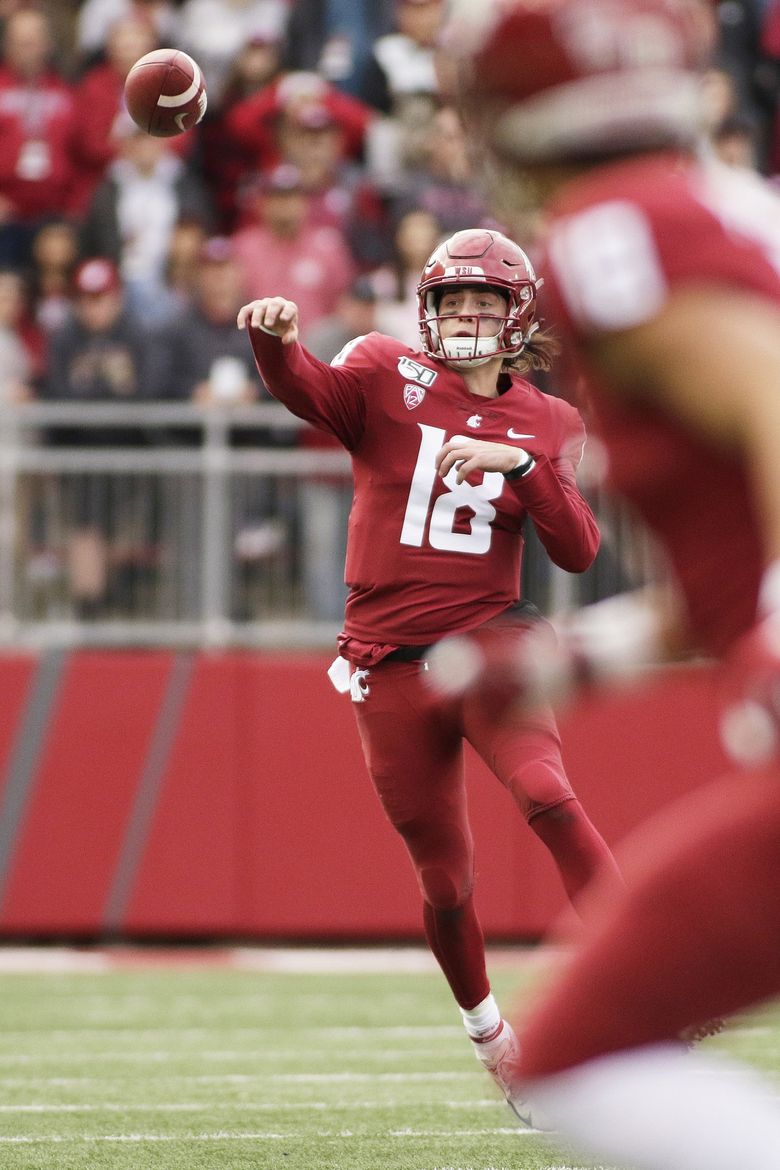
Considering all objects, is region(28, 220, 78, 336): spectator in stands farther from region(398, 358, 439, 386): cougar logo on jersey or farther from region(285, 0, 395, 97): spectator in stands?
region(398, 358, 439, 386): cougar logo on jersey

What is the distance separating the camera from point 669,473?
7.81 feet

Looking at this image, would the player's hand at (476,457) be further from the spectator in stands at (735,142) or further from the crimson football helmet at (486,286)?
the spectator in stands at (735,142)

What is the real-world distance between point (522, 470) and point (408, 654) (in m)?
0.59

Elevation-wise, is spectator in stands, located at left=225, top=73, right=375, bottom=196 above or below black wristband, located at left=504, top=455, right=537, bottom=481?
above

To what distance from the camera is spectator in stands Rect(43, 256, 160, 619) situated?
8711 millimetres

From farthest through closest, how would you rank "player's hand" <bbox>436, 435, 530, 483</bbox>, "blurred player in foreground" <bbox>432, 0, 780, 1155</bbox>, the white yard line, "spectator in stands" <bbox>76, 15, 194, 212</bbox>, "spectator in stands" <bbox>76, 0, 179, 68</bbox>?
"spectator in stands" <bbox>76, 0, 179, 68</bbox> < "spectator in stands" <bbox>76, 15, 194, 212</bbox> < the white yard line < "player's hand" <bbox>436, 435, 530, 483</bbox> < "blurred player in foreground" <bbox>432, 0, 780, 1155</bbox>

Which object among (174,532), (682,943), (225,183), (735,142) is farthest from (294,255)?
(682,943)

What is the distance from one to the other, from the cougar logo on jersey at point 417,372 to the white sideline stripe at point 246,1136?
1.88m

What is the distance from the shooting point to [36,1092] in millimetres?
5488

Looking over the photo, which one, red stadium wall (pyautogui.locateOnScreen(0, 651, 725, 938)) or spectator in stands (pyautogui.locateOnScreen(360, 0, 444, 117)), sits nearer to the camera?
red stadium wall (pyautogui.locateOnScreen(0, 651, 725, 938))

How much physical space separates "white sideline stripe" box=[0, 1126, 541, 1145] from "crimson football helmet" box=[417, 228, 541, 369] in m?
1.93

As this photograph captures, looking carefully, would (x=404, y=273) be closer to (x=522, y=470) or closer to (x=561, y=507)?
(x=561, y=507)

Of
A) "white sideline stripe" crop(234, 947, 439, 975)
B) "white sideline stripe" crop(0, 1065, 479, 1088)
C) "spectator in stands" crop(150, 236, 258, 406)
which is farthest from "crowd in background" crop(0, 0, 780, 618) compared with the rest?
"white sideline stripe" crop(0, 1065, 479, 1088)

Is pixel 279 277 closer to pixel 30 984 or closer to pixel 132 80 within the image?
pixel 30 984
